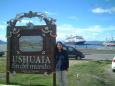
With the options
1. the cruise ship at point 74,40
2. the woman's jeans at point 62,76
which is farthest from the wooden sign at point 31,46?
the cruise ship at point 74,40

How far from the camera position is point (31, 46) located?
583 inches

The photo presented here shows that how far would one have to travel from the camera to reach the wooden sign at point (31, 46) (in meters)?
14.5

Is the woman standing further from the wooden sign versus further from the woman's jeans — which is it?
the wooden sign

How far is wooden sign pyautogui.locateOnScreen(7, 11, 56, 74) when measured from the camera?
14.5 meters

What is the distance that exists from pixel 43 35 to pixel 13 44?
1383 mm

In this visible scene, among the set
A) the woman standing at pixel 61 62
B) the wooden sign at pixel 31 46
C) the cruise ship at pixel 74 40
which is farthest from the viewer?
the cruise ship at pixel 74 40

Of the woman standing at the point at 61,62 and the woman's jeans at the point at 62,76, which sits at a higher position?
the woman standing at the point at 61,62

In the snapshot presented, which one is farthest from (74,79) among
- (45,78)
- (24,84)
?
(24,84)

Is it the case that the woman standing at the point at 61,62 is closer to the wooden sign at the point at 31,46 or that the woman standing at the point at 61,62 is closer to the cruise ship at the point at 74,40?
the wooden sign at the point at 31,46

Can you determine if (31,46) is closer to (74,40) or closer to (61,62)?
(61,62)

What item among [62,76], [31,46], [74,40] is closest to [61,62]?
[62,76]

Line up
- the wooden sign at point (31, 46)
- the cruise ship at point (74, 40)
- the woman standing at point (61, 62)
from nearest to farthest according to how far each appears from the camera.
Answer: the woman standing at point (61, 62) → the wooden sign at point (31, 46) → the cruise ship at point (74, 40)

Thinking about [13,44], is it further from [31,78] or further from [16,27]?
[31,78]

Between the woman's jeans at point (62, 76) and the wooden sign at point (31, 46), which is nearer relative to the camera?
the woman's jeans at point (62, 76)
